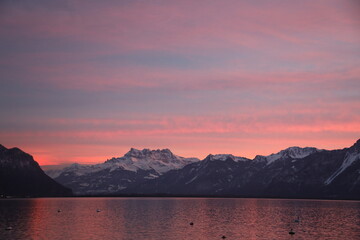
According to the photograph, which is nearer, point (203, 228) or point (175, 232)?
point (175, 232)

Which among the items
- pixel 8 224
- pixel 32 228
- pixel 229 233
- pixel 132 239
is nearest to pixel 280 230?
pixel 229 233

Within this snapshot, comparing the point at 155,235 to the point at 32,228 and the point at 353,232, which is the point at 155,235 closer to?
the point at 32,228

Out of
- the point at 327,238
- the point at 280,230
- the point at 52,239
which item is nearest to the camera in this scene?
the point at 52,239

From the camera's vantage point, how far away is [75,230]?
11475 cm

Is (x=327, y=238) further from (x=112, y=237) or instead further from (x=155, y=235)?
(x=112, y=237)

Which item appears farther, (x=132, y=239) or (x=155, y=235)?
(x=155, y=235)

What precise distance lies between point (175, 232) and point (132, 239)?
56.2 ft

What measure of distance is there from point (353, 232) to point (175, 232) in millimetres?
46512

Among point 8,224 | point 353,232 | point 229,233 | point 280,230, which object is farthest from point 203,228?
point 8,224

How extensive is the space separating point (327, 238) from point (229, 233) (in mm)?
23566

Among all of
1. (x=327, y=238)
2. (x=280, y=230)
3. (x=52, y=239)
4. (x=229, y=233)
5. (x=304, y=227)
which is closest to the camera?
(x=52, y=239)

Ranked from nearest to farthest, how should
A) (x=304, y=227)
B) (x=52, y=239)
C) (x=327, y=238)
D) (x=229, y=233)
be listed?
(x=52, y=239), (x=327, y=238), (x=229, y=233), (x=304, y=227)

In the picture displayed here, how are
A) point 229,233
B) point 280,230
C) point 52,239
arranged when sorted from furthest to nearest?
1. point 280,230
2. point 229,233
3. point 52,239

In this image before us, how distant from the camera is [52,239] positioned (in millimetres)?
96938
